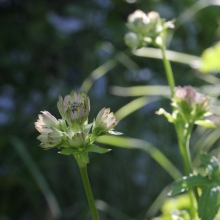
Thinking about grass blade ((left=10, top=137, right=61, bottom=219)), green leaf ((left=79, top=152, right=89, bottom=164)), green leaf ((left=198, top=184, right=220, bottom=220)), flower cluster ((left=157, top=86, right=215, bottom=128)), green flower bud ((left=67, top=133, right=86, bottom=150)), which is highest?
grass blade ((left=10, top=137, right=61, bottom=219))

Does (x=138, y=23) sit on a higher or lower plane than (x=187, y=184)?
higher

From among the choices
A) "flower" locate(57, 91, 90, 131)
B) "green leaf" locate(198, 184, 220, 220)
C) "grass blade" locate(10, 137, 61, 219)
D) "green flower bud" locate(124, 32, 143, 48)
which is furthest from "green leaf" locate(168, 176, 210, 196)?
"grass blade" locate(10, 137, 61, 219)

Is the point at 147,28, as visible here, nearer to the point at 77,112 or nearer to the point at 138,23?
the point at 138,23

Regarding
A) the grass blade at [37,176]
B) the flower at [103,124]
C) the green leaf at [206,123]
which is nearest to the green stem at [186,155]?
the green leaf at [206,123]

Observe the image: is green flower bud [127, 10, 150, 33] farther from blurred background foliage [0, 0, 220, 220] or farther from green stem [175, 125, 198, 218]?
blurred background foliage [0, 0, 220, 220]

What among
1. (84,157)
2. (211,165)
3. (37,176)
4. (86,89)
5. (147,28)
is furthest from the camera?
(86,89)

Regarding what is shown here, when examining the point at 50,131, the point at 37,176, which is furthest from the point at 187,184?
the point at 37,176
